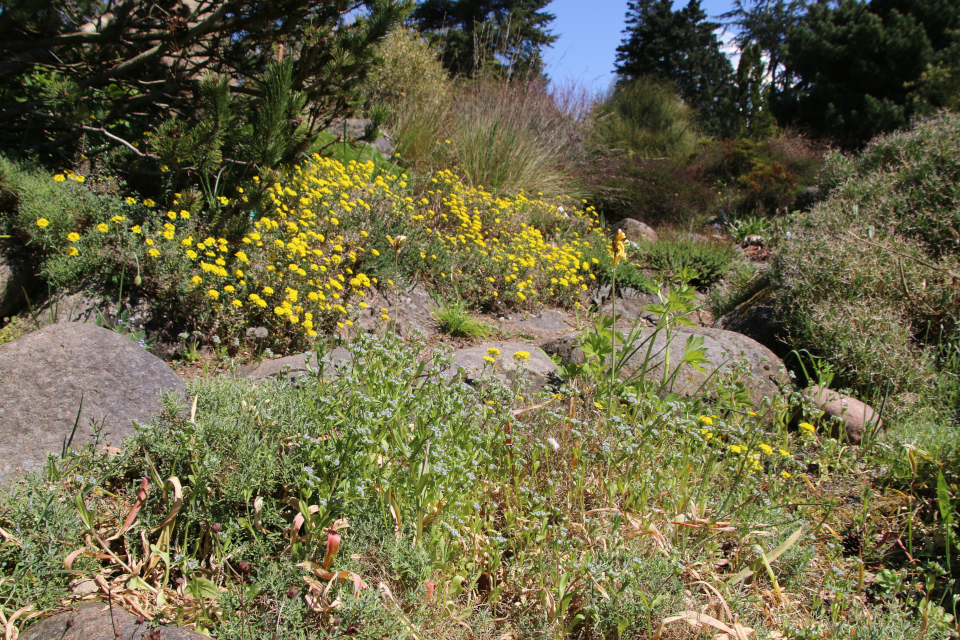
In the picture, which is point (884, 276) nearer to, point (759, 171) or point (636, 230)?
point (636, 230)

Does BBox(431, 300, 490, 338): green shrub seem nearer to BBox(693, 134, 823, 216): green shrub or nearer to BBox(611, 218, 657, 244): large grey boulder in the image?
BBox(611, 218, 657, 244): large grey boulder

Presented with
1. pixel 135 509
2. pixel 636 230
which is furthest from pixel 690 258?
pixel 135 509

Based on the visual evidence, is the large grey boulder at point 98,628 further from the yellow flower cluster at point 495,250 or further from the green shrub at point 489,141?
the green shrub at point 489,141

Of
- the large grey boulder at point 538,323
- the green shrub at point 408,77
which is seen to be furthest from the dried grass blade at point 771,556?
the green shrub at point 408,77

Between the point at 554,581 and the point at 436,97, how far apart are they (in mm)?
8274

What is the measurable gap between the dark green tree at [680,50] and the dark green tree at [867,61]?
1193cm

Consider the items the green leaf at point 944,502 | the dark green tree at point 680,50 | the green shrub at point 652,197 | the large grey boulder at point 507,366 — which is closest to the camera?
the green leaf at point 944,502

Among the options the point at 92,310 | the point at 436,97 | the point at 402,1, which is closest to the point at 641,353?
the point at 402,1

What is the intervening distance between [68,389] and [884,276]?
15.8ft

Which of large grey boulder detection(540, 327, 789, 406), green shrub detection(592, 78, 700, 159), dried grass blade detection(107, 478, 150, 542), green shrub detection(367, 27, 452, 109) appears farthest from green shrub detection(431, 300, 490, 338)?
green shrub detection(592, 78, 700, 159)

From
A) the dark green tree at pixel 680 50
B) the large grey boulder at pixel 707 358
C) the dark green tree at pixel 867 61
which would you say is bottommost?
the large grey boulder at pixel 707 358

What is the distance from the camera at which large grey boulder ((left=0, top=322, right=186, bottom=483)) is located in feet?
6.28

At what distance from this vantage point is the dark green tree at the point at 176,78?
3.21m

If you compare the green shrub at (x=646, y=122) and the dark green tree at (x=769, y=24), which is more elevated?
the dark green tree at (x=769, y=24)
